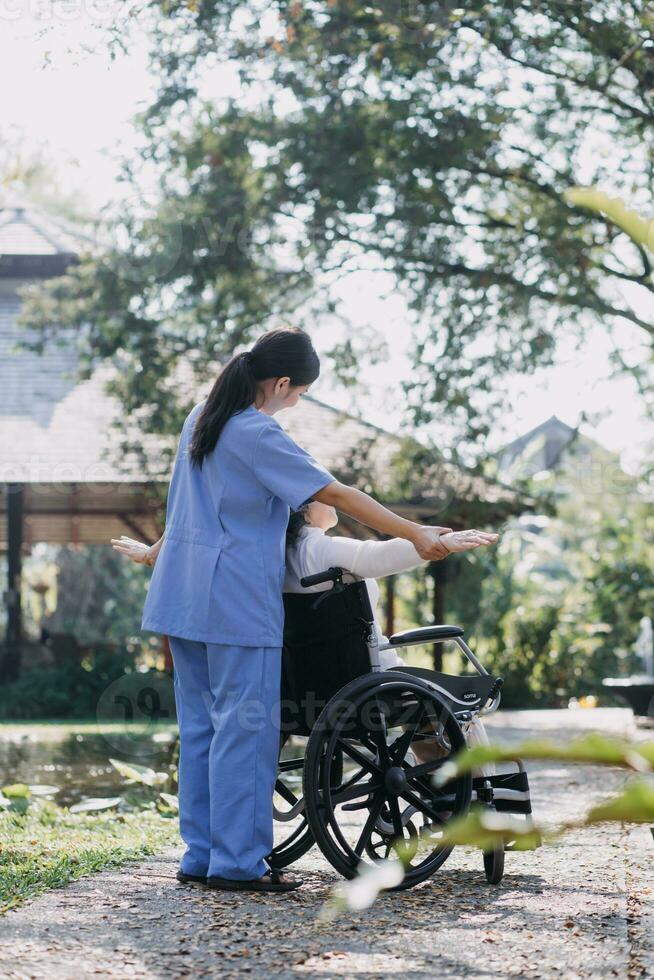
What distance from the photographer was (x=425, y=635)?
3613mm

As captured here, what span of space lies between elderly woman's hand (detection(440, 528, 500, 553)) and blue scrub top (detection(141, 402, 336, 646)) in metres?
0.41

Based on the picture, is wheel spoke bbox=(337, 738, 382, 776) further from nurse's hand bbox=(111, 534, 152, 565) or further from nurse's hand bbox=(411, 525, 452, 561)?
nurse's hand bbox=(111, 534, 152, 565)

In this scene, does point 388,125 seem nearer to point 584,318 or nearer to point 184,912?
point 584,318

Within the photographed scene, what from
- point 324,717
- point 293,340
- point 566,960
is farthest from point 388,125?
point 566,960

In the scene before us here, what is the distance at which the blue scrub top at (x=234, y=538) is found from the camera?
3.51 m

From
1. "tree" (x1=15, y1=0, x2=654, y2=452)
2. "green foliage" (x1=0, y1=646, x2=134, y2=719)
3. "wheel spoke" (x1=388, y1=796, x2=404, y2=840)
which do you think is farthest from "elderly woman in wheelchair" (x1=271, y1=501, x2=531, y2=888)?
"green foliage" (x1=0, y1=646, x2=134, y2=719)

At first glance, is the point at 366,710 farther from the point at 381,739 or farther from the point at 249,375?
the point at 249,375

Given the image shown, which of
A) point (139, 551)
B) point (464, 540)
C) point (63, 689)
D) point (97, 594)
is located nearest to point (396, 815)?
point (464, 540)

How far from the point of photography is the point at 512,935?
293 cm

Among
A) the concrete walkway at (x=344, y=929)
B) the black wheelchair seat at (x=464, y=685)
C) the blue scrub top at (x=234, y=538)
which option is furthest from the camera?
the black wheelchair seat at (x=464, y=685)

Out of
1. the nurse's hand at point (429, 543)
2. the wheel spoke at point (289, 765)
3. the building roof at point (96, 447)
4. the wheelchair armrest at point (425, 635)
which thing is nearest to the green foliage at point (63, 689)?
the building roof at point (96, 447)

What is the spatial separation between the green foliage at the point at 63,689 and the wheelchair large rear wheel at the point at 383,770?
11.0m

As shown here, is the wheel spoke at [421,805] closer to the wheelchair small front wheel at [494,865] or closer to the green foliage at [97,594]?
the wheelchair small front wheel at [494,865]

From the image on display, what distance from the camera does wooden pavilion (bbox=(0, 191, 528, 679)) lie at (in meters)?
11.4
